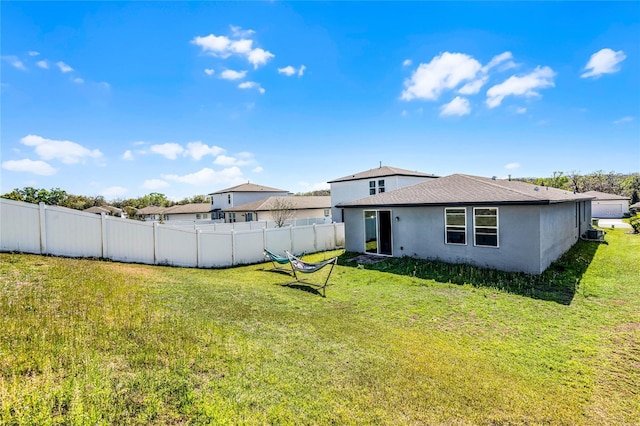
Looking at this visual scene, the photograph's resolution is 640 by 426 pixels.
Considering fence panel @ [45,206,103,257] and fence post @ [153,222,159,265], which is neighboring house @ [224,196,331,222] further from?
fence panel @ [45,206,103,257]

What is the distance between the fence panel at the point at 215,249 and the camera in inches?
471

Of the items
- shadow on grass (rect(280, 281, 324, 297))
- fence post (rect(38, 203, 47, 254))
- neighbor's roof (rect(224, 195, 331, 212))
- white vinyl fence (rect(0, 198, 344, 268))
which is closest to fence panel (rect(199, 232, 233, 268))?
white vinyl fence (rect(0, 198, 344, 268))

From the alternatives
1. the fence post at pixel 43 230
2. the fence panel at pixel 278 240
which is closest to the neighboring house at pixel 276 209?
the fence panel at pixel 278 240

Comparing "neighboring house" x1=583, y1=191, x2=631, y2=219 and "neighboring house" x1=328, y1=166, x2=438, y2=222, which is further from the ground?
"neighboring house" x1=328, y1=166, x2=438, y2=222

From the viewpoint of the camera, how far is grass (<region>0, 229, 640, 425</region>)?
10.4 ft

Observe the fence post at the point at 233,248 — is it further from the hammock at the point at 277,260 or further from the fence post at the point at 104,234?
the fence post at the point at 104,234

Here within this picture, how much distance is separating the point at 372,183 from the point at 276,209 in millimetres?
9424

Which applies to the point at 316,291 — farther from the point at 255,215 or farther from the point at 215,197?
the point at 215,197

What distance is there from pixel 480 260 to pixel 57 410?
38.0 feet

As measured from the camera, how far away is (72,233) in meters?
9.46

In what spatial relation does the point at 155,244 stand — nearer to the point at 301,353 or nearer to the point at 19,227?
the point at 19,227

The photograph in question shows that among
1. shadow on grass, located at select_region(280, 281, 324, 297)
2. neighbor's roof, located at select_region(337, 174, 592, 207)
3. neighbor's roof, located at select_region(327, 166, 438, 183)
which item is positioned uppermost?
neighbor's roof, located at select_region(327, 166, 438, 183)

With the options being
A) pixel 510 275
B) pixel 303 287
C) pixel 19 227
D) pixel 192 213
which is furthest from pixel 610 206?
pixel 192 213

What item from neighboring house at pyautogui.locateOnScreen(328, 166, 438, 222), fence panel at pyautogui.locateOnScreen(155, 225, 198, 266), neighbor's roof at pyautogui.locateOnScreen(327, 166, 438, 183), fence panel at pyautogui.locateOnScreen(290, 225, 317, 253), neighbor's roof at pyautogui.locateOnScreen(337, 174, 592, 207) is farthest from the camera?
neighbor's roof at pyautogui.locateOnScreen(327, 166, 438, 183)
